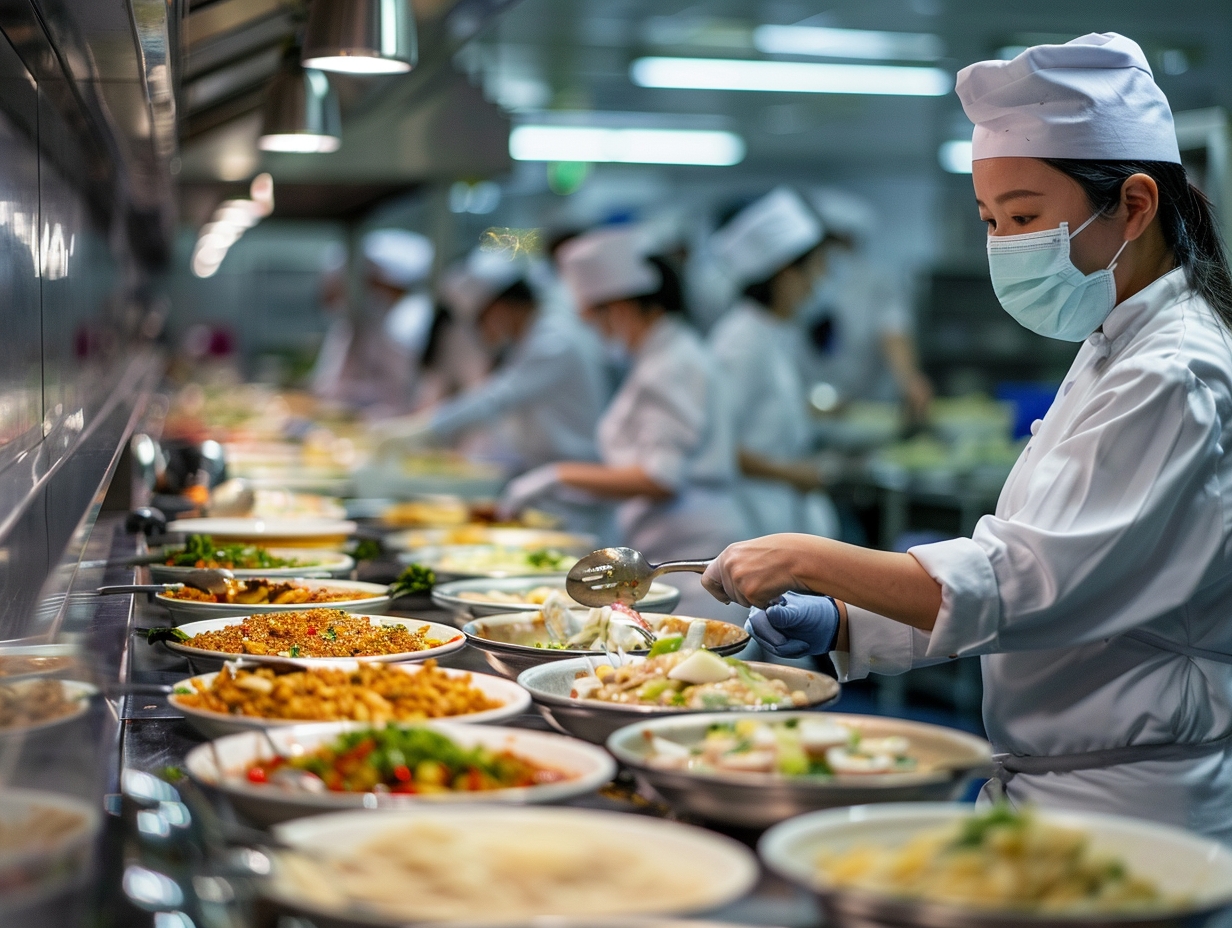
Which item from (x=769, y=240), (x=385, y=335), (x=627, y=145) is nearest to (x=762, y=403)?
(x=769, y=240)

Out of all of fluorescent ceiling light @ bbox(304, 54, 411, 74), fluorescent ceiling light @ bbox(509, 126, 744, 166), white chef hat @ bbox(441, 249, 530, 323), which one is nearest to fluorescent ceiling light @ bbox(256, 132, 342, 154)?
fluorescent ceiling light @ bbox(304, 54, 411, 74)

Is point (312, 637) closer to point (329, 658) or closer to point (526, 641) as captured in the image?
point (329, 658)

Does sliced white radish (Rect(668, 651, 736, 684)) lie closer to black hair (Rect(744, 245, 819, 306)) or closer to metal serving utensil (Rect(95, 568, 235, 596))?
metal serving utensil (Rect(95, 568, 235, 596))

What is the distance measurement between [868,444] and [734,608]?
17.4ft

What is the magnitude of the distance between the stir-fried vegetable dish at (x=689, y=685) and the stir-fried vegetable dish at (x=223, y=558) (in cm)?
108

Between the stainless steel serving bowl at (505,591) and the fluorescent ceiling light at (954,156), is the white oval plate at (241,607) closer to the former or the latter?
the stainless steel serving bowl at (505,591)

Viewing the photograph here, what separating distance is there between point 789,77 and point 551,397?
4.34 meters

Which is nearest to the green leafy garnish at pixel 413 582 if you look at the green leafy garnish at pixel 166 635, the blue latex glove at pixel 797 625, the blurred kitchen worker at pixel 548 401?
the green leafy garnish at pixel 166 635

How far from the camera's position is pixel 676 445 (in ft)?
14.2

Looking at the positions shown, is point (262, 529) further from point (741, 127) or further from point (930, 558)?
point (741, 127)

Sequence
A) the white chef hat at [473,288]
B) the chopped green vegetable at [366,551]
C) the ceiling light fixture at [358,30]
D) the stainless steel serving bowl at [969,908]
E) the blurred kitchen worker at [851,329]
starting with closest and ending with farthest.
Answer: the stainless steel serving bowl at [969,908]
the ceiling light fixture at [358,30]
the chopped green vegetable at [366,551]
the white chef hat at [473,288]
the blurred kitchen worker at [851,329]

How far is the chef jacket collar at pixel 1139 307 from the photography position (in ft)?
5.41

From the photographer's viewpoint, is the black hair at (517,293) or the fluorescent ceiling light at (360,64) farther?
the black hair at (517,293)

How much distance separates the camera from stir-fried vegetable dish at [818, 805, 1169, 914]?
0.85 metres
